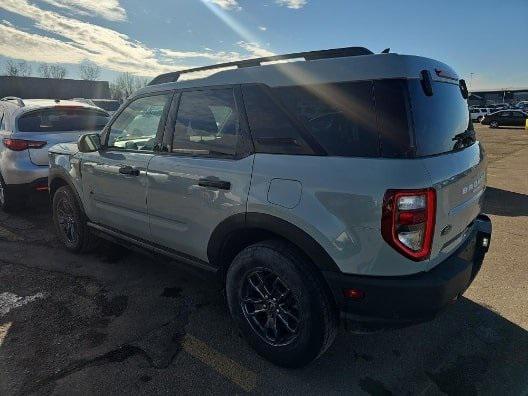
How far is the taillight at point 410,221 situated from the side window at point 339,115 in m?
0.28

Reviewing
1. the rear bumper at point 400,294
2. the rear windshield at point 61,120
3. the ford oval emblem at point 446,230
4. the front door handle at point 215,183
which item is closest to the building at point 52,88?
the rear windshield at point 61,120

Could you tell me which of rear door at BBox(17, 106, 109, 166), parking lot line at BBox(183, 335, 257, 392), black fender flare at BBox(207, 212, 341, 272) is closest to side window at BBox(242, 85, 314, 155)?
black fender flare at BBox(207, 212, 341, 272)

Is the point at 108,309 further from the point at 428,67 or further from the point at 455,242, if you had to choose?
the point at 428,67

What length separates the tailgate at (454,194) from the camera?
2029mm

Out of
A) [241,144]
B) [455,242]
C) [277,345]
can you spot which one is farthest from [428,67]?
[277,345]

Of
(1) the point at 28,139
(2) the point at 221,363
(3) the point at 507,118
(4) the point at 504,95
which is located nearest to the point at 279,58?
(2) the point at 221,363

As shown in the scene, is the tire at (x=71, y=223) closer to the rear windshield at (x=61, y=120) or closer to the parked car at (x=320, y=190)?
the parked car at (x=320, y=190)

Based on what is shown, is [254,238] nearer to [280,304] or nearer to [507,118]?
[280,304]

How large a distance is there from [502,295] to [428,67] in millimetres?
2333

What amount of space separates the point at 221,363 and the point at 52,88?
200 ft

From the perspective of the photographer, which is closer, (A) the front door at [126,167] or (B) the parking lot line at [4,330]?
(B) the parking lot line at [4,330]

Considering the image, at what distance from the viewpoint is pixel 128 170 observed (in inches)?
130

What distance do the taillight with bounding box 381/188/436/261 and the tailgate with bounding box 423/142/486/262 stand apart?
0.07 meters

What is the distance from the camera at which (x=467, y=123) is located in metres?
2.74
